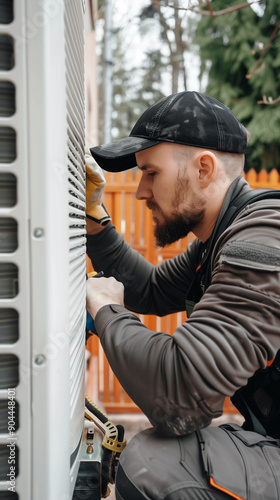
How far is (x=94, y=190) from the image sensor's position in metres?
1.81

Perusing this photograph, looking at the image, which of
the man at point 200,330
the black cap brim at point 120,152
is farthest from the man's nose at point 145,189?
the black cap brim at point 120,152

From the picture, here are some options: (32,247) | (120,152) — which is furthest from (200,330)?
(120,152)

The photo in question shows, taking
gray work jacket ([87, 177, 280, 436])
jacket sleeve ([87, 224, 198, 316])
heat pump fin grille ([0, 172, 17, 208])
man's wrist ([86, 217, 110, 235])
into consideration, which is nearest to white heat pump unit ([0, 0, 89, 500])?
heat pump fin grille ([0, 172, 17, 208])

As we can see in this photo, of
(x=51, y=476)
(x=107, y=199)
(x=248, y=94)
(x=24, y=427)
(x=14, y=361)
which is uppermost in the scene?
(x=248, y=94)

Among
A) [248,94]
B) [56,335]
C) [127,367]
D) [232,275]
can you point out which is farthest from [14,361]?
[248,94]

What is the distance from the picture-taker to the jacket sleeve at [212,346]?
44.1 inches

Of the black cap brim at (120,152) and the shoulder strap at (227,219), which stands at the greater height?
the black cap brim at (120,152)

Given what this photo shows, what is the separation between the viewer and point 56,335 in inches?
36.5

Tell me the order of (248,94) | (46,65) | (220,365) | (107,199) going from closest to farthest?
(46,65) < (220,365) < (107,199) < (248,94)

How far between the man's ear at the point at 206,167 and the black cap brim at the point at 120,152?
164mm

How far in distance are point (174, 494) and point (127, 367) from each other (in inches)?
15.0

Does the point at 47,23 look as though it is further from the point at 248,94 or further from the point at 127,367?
the point at 248,94

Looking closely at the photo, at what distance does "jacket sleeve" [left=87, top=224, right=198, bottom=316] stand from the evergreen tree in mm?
8390

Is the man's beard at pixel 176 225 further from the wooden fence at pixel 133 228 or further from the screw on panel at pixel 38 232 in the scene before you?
the wooden fence at pixel 133 228
